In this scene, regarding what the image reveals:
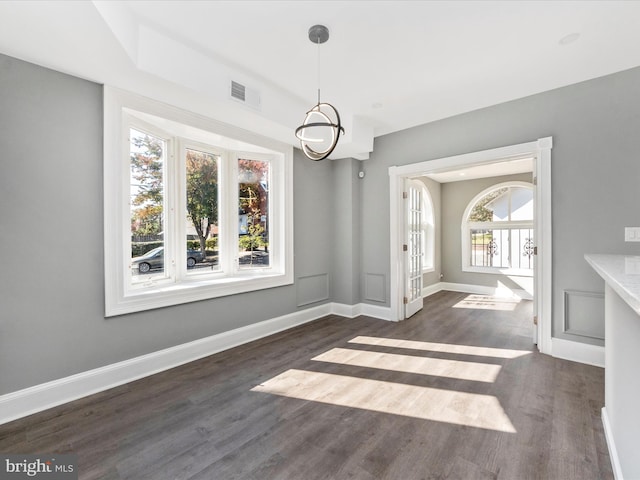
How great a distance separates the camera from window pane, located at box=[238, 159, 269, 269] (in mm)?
3912

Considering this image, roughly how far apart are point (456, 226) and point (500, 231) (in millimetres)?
910

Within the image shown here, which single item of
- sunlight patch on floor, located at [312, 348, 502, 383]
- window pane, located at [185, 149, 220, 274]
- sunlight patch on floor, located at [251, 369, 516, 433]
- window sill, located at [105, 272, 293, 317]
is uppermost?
window pane, located at [185, 149, 220, 274]

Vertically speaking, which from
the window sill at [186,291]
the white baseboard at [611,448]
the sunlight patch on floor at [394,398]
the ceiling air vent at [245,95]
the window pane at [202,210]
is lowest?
the sunlight patch on floor at [394,398]

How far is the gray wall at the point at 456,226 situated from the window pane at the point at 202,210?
556 cm

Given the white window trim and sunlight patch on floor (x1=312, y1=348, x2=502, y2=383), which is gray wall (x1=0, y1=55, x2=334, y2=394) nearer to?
the white window trim

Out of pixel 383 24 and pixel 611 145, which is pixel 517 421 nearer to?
pixel 611 145

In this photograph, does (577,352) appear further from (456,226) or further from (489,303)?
(456,226)

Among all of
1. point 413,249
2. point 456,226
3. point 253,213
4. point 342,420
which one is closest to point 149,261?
point 253,213

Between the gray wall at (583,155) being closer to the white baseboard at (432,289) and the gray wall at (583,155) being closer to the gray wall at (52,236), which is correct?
the white baseboard at (432,289)

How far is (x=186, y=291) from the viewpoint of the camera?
301 centimetres

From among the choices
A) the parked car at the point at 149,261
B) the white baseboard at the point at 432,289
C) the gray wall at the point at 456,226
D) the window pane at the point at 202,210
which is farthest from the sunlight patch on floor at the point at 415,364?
the gray wall at the point at 456,226

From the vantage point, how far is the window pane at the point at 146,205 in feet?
9.43

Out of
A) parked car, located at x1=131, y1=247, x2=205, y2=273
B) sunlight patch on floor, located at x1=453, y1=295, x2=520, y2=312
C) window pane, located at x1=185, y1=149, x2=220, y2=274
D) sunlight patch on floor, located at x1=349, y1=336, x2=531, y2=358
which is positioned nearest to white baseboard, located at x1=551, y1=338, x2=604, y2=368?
sunlight patch on floor, located at x1=349, y1=336, x2=531, y2=358

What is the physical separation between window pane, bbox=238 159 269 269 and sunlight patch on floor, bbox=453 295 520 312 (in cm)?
374
